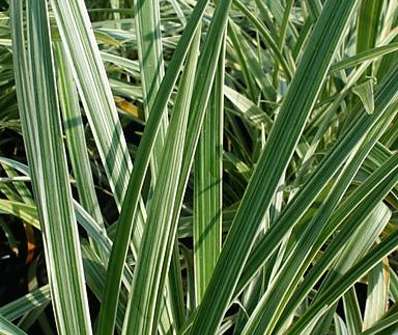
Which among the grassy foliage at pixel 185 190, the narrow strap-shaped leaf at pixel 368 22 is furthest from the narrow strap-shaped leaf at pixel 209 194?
the narrow strap-shaped leaf at pixel 368 22

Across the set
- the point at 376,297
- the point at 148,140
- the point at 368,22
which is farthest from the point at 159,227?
the point at 368,22

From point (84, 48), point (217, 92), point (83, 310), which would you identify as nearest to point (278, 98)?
point (217, 92)

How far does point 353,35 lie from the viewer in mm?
1466

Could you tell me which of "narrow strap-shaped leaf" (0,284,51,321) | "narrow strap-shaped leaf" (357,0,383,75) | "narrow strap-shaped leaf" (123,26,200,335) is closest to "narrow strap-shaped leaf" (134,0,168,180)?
"narrow strap-shaped leaf" (123,26,200,335)

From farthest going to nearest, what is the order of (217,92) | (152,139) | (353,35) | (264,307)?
(353,35), (217,92), (264,307), (152,139)

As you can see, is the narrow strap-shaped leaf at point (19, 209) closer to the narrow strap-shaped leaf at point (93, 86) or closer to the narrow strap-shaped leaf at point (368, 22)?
the narrow strap-shaped leaf at point (93, 86)

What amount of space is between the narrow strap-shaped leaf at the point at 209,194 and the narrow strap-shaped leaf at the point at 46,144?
0.60ft

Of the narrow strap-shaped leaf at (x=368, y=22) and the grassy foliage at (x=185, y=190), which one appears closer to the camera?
the grassy foliage at (x=185, y=190)

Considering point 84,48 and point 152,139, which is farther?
point 84,48

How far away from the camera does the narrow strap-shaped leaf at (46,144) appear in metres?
0.76

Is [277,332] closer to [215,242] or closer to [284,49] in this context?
[215,242]

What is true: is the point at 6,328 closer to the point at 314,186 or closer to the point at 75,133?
the point at 75,133

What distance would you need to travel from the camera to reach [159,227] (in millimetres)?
791

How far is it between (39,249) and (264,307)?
590 mm
